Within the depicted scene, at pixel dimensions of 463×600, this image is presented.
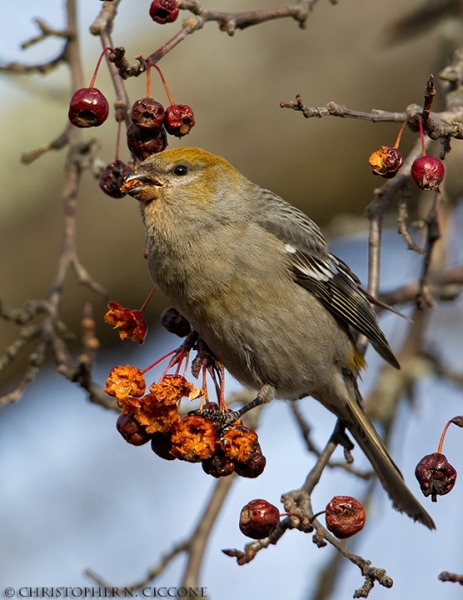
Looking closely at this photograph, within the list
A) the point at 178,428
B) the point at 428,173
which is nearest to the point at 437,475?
the point at 178,428

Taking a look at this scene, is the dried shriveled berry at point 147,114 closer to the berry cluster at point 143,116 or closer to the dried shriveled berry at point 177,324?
the berry cluster at point 143,116

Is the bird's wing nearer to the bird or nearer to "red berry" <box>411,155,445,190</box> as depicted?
the bird

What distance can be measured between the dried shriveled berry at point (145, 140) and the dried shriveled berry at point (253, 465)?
Result: 118 centimetres

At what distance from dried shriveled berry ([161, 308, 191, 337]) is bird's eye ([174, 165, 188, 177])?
65cm

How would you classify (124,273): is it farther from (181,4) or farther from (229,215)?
(181,4)

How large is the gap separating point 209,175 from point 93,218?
241 cm

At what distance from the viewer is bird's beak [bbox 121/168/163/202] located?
3.36 m

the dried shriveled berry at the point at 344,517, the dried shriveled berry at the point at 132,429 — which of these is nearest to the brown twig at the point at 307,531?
the dried shriveled berry at the point at 344,517

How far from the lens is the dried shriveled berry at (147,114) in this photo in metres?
3.03

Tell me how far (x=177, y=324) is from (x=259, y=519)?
113 cm

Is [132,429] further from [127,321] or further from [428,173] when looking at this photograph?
[428,173]

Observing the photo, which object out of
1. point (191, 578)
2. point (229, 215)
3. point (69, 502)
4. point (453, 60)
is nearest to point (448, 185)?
point (453, 60)

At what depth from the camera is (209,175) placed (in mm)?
4035

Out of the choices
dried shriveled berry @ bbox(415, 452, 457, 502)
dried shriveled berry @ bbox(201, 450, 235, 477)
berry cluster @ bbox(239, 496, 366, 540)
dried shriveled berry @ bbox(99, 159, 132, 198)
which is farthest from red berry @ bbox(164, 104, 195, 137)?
dried shriveled berry @ bbox(415, 452, 457, 502)
